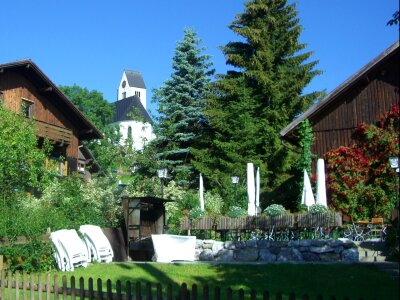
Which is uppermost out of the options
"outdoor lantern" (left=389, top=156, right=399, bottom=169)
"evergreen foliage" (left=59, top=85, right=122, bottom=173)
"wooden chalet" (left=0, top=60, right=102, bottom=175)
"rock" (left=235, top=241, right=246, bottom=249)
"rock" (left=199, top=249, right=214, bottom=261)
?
"evergreen foliage" (left=59, top=85, right=122, bottom=173)

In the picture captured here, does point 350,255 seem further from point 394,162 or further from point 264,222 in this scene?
point 394,162

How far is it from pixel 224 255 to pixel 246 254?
2.16ft

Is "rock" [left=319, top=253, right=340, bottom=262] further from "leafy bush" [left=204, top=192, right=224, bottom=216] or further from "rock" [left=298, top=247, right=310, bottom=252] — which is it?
"leafy bush" [left=204, top=192, right=224, bottom=216]

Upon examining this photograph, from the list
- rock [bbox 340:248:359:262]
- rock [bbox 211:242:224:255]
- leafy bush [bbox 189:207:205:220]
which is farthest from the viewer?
leafy bush [bbox 189:207:205:220]

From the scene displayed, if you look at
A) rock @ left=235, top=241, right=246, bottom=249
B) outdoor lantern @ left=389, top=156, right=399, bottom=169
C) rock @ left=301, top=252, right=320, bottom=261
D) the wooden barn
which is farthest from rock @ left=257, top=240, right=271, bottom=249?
the wooden barn

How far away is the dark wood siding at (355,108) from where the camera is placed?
19203 mm

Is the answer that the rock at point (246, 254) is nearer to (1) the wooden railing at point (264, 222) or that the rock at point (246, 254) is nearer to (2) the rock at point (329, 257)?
(1) the wooden railing at point (264, 222)

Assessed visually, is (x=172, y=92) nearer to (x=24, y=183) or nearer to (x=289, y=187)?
(x=289, y=187)

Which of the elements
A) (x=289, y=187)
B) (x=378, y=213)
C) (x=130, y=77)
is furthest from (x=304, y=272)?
(x=130, y=77)

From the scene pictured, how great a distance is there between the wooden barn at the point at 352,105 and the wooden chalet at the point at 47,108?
11240 millimetres

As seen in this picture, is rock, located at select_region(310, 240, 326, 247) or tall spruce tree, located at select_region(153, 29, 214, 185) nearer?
rock, located at select_region(310, 240, 326, 247)

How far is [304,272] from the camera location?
11828mm

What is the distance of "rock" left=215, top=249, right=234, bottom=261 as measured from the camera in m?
14.8

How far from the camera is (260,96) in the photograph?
2978 centimetres
